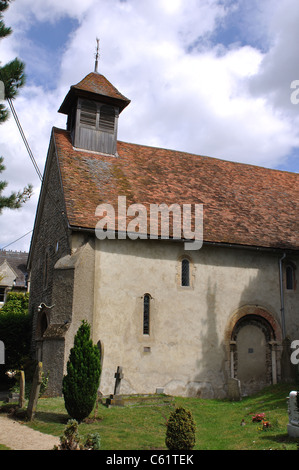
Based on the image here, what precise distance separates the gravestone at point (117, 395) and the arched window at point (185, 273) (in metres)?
4.29

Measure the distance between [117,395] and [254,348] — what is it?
6.51 metres

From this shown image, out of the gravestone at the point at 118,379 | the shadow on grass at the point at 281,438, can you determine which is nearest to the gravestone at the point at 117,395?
the gravestone at the point at 118,379

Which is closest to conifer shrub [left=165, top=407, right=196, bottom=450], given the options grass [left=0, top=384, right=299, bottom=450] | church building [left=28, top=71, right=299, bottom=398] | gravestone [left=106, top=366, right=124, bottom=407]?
grass [left=0, top=384, right=299, bottom=450]

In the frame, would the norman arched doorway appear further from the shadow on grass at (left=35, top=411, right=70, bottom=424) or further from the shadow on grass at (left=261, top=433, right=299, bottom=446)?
the shadow on grass at (left=35, top=411, right=70, bottom=424)

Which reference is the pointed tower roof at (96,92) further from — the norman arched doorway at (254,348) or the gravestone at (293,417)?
the gravestone at (293,417)

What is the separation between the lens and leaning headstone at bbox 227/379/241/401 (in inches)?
603

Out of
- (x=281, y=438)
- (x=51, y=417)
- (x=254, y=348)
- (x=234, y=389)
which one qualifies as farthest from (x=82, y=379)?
(x=254, y=348)

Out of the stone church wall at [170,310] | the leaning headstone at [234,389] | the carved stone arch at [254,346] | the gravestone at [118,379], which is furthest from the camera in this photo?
the carved stone arch at [254,346]

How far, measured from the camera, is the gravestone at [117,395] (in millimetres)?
12945

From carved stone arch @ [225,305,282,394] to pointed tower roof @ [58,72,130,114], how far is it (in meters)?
10.9

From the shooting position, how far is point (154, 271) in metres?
16.0
